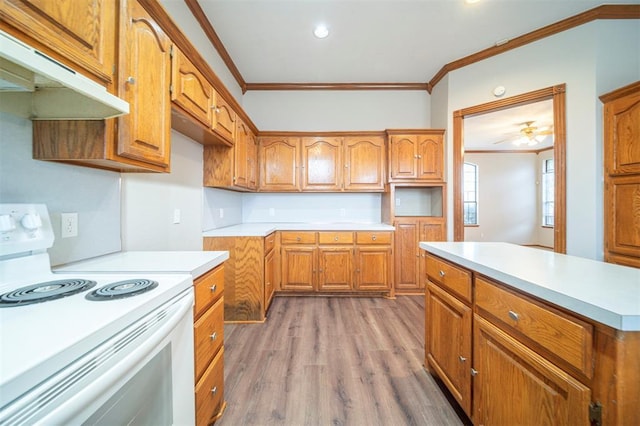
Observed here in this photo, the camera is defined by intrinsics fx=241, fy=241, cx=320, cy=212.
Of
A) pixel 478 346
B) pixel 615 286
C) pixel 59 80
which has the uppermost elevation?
pixel 59 80

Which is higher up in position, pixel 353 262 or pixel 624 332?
pixel 624 332

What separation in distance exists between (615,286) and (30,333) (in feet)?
5.27

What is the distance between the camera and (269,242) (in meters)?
2.70

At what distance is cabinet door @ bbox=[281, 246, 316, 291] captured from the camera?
Answer: 3010 millimetres

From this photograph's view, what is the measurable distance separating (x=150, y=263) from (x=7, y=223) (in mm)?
460

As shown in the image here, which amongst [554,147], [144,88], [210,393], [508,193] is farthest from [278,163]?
[508,193]

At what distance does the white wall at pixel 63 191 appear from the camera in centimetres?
89

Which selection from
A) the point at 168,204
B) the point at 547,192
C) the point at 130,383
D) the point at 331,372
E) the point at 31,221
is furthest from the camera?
the point at 547,192

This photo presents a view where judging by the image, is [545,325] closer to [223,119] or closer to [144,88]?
[144,88]

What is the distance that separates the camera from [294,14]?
7.41ft

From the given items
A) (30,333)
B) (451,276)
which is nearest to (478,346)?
(451,276)

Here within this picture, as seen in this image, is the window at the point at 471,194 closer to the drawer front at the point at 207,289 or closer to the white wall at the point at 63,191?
the drawer front at the point at 207,289

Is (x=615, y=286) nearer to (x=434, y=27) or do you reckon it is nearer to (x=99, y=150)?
(x=99, y=150)

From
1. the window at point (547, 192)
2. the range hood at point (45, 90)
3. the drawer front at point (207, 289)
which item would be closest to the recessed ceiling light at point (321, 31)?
the range hood at point (45, 90)
